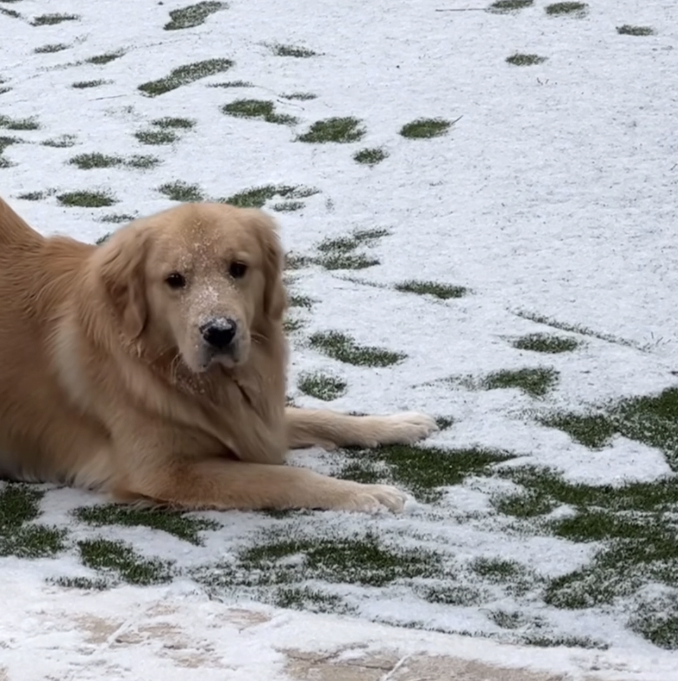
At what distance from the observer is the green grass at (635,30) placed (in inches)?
373

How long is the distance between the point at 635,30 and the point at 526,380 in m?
5.14

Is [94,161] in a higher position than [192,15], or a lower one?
lower

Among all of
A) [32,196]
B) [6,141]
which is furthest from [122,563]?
[6,141]

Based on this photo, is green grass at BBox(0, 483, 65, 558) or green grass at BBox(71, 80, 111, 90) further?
green grass at BBox(71, 80, 111, 90)

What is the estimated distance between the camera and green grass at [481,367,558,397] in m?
5.18

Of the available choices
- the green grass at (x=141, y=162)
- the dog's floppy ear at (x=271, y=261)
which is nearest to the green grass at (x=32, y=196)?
the green grass at (x=141, y=162)

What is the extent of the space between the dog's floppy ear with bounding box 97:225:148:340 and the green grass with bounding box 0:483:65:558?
67 cm

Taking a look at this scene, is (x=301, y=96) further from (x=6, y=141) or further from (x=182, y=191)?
(x=6, y=141)

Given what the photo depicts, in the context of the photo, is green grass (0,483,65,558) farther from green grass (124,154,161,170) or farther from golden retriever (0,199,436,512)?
green grass (124,154,161,170)

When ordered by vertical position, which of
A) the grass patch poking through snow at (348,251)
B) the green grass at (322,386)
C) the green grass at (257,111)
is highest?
the green grass at (257,111)

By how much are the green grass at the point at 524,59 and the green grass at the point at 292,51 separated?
150 cm

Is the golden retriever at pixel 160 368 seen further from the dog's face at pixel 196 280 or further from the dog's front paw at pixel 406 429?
the dog's front paw at pixel 406 429

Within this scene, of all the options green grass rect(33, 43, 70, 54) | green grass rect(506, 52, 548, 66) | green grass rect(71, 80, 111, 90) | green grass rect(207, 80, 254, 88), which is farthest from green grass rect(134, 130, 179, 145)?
green grass rect(506, 52, 548, 66)

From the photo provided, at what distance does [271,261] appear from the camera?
14.7 feet
